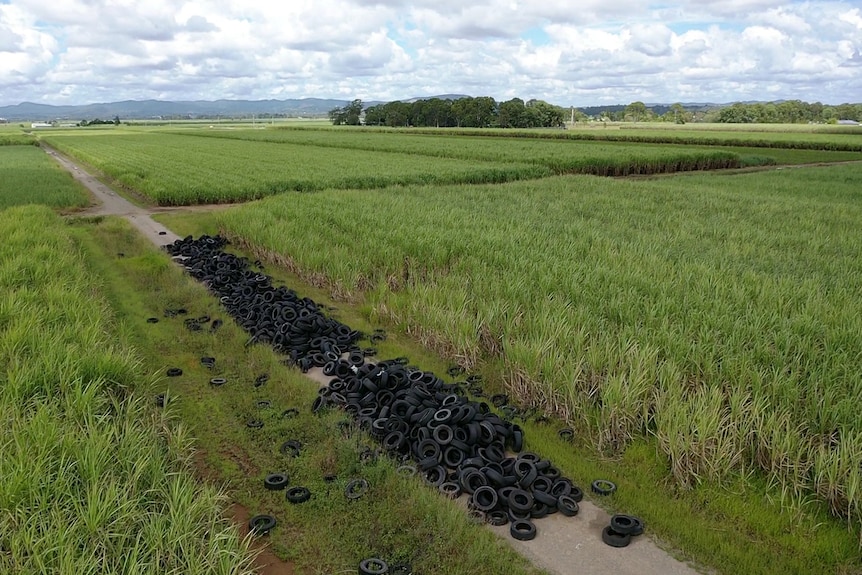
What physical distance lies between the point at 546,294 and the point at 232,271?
5.58m

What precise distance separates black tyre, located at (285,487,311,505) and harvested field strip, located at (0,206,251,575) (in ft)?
1.61

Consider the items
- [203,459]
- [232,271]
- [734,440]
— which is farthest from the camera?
[232,271]

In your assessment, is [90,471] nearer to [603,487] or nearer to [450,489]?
[450,489]

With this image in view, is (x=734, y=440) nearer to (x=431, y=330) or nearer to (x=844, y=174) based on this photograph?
(x=431, y=330)

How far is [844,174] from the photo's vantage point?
24.4m

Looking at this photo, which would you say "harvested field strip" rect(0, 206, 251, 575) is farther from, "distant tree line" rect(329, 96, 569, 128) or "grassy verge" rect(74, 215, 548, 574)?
"distant tree line" rect(329, 96, 569, 128)

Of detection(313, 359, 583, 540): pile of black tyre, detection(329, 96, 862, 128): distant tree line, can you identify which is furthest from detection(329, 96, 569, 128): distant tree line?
detection(313, 359, 583, 540): pile of black tyre

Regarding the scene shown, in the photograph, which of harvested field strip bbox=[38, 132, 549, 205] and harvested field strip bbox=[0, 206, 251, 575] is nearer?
harvested field strip bbox=[0, 206, 251, 575]

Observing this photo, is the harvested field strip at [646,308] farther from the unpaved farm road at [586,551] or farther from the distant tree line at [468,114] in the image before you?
the distant tree line at [468,114]

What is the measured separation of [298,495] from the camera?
418 cm

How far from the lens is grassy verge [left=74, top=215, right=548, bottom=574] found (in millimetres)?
3654

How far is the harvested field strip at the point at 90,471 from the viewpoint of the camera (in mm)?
2869

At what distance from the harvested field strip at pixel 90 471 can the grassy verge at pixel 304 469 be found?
15.4 inches

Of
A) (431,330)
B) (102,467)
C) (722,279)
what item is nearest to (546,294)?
(431,330)
